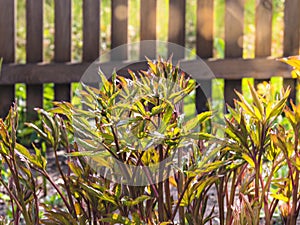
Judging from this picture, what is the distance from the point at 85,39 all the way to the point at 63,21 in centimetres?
19

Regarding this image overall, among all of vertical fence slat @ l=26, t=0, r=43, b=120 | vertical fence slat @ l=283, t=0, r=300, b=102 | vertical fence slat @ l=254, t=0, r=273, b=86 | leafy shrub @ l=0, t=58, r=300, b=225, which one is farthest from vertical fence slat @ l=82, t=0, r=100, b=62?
leafy shrub @ l=0, t=58, r=300, b=225

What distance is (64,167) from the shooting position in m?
4.01

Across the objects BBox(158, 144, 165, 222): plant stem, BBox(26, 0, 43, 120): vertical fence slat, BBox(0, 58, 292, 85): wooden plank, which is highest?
BBox(26, 0, 43, 120): vertical fence slat

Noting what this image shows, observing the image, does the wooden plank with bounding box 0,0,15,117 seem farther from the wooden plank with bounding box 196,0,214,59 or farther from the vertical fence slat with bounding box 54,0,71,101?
the wooden plank with bounding box 196,0,214,59

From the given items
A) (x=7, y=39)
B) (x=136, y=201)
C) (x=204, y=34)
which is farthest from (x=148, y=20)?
(x=136, y=201)

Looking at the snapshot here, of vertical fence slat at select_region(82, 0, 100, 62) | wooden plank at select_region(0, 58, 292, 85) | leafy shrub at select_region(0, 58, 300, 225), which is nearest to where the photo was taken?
leafy shrub at select_region(0, 58, 300, 225)

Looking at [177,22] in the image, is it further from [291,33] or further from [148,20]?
[291,33]

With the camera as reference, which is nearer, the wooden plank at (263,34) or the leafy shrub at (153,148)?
the leafy shrub at (153,148)

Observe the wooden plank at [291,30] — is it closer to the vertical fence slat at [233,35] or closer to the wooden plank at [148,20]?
the vertical fence slat at [233,35]

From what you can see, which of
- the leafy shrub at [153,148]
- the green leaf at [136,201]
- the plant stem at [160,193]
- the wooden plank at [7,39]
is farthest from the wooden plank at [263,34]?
the green leaf at [136,201]

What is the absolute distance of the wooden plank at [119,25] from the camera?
184 inches

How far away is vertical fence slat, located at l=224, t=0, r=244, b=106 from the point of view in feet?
15.5

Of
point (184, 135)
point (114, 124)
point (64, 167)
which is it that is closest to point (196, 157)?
point (184, 135)

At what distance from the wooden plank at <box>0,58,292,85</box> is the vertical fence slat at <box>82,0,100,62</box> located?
120 mm
